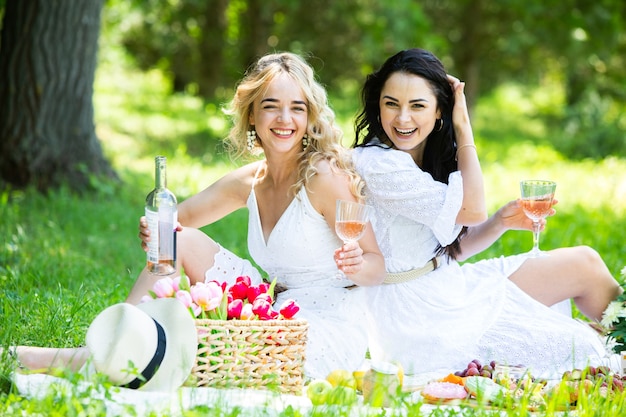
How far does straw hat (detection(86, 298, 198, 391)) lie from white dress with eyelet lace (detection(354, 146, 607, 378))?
3.79 feet

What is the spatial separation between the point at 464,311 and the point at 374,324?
1.47 ft

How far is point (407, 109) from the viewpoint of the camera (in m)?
4.02

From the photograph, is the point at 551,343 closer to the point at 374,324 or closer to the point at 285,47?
the point at 374,324

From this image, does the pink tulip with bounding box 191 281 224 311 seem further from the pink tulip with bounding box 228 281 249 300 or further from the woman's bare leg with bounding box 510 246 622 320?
the woman's bare leg with bounding box 510 246 622 320

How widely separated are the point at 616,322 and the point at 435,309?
918mm

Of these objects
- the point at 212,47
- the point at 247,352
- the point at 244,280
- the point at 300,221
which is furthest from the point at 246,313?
the point at 212,47

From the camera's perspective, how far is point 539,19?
15078 mm

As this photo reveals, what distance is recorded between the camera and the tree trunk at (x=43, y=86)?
7.82 metres

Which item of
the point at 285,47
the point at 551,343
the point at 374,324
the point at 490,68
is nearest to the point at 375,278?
the point at 374,324

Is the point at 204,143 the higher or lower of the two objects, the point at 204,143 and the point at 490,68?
the lower

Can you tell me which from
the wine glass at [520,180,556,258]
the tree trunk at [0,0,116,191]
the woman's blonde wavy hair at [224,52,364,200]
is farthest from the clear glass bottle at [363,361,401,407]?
the tree trunk at [0,0,116,191]

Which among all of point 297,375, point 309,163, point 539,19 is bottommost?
point 297,375

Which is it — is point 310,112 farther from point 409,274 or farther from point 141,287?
point 141,287

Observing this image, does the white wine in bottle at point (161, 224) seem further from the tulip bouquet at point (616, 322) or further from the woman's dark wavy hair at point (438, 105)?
the tulip bouquet at point (616, 322)
